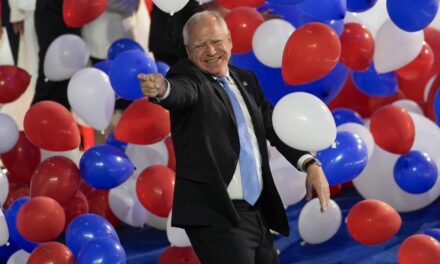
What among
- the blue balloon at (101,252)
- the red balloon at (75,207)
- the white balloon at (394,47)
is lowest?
the red balloon at (75,207)

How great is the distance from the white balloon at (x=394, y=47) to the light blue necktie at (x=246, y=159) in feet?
4.28

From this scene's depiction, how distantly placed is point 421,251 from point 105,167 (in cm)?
127

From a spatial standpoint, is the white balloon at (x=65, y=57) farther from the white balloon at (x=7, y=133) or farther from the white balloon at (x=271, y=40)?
the white balloon at (x=271, y=40)

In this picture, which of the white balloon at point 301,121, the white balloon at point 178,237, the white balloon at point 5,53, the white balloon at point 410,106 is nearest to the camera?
the white balloon at point 301,121

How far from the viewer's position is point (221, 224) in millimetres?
2035

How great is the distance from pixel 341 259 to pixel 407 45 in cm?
98

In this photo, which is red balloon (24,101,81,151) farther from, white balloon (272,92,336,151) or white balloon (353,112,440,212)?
white balloon (353,112,440,212)

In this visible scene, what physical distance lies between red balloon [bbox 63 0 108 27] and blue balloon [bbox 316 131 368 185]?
120cm

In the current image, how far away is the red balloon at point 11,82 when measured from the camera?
10.6 ft

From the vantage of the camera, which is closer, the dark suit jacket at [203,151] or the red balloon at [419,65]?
the dark suit jacket at [203,151]

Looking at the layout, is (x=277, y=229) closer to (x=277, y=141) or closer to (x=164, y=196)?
(x=277, y=141)

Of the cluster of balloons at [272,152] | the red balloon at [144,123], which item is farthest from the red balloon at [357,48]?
the red balloon at [144,123]

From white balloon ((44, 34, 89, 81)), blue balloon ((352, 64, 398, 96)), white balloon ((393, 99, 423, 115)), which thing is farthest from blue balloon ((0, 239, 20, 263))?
white balloon ((393, 99, 423, 115))

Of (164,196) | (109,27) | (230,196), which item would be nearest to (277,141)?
(230,196)
